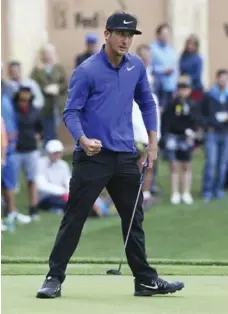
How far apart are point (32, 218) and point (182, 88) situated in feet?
9.51

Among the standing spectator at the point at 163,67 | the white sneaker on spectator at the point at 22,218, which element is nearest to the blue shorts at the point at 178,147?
the standing spectator at the point at 163,67

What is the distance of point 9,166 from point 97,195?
23.5ft

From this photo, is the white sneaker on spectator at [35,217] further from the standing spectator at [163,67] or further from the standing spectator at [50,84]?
the standing spectator at [163,67]

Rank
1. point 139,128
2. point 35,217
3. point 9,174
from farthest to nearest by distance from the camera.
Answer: point 35,217
point 9,174
point 139,128

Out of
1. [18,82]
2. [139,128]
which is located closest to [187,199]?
[18,82]

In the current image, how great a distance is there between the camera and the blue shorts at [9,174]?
15.0m

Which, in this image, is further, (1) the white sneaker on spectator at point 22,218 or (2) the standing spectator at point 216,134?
(2) the standing spectator at point 216,134

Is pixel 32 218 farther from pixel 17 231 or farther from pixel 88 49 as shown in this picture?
pixel 88 49

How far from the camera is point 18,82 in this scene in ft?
55.3

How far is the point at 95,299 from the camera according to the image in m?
7.77

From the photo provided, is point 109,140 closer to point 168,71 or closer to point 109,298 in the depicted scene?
point 109,298

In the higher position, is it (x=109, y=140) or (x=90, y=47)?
(x=109, y=140)

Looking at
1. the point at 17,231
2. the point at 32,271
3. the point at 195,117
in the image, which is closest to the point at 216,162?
the point at 195,117

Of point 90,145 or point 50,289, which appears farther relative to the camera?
point 50,289
